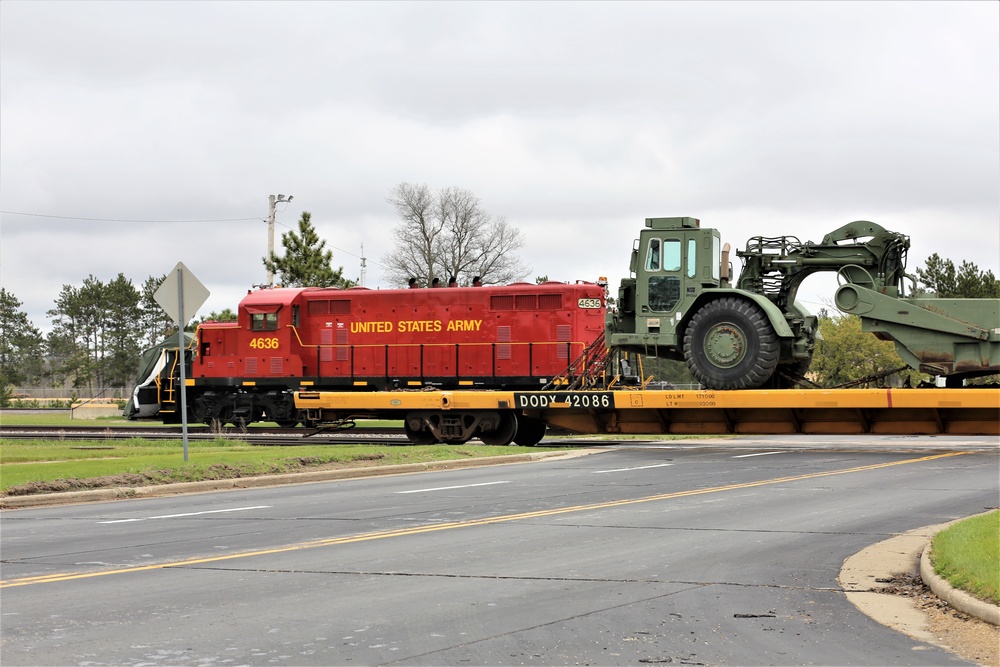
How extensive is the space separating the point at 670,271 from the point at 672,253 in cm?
38

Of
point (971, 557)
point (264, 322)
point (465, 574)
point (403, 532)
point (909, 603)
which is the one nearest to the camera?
point (909, 603)

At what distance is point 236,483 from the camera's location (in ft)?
53.0

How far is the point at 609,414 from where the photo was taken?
23.4m

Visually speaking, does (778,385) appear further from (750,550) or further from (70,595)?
(70,595)

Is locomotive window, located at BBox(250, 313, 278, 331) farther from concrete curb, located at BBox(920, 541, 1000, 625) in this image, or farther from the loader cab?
concrete curb, located at BBox(920, 541, 1000, 625)

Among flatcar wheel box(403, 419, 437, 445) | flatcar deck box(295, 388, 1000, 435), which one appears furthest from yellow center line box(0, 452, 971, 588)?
flatcar wheel box(403, 419, 437, 445)

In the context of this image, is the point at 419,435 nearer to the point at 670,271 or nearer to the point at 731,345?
the point at 670,271

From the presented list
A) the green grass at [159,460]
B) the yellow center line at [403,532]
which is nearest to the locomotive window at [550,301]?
the green grass at [159,460]

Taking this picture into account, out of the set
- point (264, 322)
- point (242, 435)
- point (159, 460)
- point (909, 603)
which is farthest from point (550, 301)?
point (909, 603)

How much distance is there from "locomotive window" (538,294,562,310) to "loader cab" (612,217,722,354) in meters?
4.48

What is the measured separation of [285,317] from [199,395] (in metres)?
3.66

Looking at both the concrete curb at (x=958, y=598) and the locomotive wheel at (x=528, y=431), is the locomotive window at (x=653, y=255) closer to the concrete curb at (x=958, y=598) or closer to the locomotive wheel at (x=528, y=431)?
the locomotive wheel at (x=528, y=431)

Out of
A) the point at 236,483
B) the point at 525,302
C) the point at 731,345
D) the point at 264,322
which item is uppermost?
the point at 525,302

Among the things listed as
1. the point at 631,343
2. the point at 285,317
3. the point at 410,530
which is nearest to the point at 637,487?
the point at 410,530
